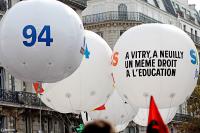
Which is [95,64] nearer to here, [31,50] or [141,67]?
[141,67]

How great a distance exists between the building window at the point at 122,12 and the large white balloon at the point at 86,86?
36.9m

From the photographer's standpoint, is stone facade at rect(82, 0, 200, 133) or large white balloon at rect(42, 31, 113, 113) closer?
large white balloon at rect(42, 31, 113, 113)

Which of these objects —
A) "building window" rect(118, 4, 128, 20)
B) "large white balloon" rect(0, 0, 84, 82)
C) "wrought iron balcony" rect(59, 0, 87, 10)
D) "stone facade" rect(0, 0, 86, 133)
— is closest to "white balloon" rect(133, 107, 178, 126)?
"large white balloon" rect(0, 0, 84, 82)

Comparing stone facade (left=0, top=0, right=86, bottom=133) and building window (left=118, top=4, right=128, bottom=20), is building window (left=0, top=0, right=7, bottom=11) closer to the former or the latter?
stone facade (left=0, top=0, right=86, bottom=133)

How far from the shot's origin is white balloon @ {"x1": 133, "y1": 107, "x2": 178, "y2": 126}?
708 inches

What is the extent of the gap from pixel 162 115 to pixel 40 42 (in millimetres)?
4482

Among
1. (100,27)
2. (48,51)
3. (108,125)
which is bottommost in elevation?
(108,125)

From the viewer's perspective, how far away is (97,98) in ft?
59.7

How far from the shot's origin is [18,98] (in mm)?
37156

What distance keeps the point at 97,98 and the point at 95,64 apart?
824 millimetres

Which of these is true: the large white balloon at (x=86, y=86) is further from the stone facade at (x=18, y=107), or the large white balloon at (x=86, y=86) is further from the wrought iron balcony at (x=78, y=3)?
the wrought iron balcony at (x=78, y=3)

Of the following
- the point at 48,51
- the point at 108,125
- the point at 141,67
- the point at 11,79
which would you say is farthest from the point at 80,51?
the point at 11,79

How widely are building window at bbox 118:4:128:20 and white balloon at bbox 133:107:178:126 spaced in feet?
114

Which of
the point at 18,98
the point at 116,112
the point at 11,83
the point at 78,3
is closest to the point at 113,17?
the point at 78,3
